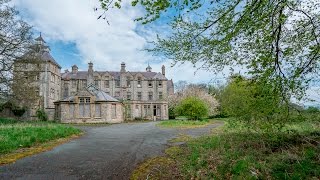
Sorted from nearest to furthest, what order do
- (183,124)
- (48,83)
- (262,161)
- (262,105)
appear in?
(262,161), (262,105), (183,124), (48,83)

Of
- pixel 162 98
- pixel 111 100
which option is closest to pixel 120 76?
pixel 162 98

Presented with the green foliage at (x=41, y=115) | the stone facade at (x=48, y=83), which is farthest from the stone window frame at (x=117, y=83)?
the green foliage at (x=41, y=115)

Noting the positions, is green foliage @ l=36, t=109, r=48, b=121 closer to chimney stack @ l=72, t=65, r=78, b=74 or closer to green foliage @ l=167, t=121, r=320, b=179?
chimney stack @ l=72, t=65, r=78, b=74

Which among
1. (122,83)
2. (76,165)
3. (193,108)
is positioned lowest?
(76,165)

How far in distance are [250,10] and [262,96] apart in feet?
7.15

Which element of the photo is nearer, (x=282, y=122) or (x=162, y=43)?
(x=282, y=122)

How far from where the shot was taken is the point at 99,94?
4500 centimetres

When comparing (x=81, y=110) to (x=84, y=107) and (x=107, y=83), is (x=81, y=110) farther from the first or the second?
(x=107, y=83)

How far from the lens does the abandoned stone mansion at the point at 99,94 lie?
1704 inches

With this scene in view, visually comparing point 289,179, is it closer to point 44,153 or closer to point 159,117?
point 44,153

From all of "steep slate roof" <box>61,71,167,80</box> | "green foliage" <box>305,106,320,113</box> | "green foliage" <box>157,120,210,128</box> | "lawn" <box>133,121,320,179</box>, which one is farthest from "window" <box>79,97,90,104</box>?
"green foliage" <box>305,106,320,113</box>

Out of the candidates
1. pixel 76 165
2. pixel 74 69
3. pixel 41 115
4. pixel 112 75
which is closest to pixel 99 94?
pixel 41 115

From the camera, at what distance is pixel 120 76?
2638 inches

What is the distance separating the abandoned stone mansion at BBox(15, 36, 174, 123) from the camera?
142 feet
